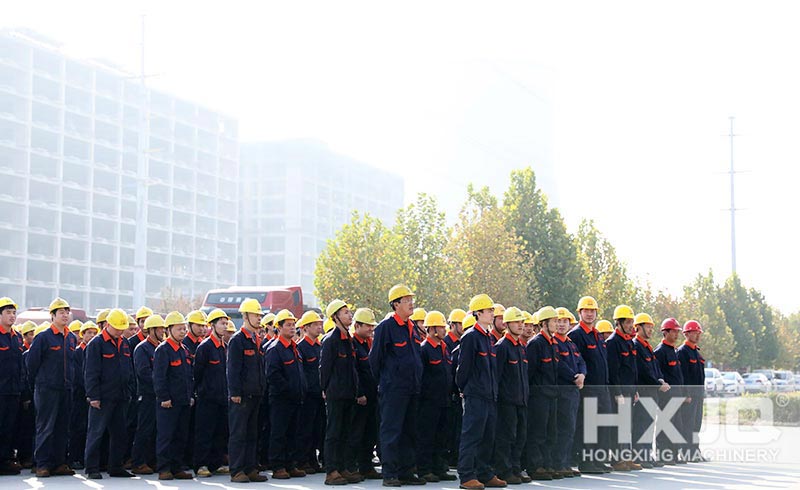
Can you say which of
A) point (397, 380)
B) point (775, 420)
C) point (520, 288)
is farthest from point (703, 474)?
point (520, 288)

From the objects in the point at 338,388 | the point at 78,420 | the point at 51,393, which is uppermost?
the point at 338,388

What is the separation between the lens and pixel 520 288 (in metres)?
34.2

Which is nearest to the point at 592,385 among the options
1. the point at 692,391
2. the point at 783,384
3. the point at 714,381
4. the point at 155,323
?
the point at 692,391

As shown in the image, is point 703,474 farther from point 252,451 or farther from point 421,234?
point 421,234

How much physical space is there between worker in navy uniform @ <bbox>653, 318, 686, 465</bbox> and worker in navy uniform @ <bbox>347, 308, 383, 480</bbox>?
4237 millimetres

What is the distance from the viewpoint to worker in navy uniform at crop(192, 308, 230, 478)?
43.0ft

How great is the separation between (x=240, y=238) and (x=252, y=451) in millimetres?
101429

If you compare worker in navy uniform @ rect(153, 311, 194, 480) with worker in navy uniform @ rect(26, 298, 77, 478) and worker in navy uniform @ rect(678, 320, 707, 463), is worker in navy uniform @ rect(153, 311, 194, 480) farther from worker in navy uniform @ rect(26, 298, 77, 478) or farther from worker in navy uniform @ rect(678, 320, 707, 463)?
worker in navy uniform @ rect(678, 320, 707, 463)

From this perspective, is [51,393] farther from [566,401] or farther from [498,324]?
[566,401]

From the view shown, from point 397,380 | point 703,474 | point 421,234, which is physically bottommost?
point 703,474

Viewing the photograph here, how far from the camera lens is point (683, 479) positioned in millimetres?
12812

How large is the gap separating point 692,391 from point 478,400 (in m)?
4.86

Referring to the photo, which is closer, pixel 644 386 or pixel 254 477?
pixel 254 477

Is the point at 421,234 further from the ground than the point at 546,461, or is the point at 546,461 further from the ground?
the point at 421,234
